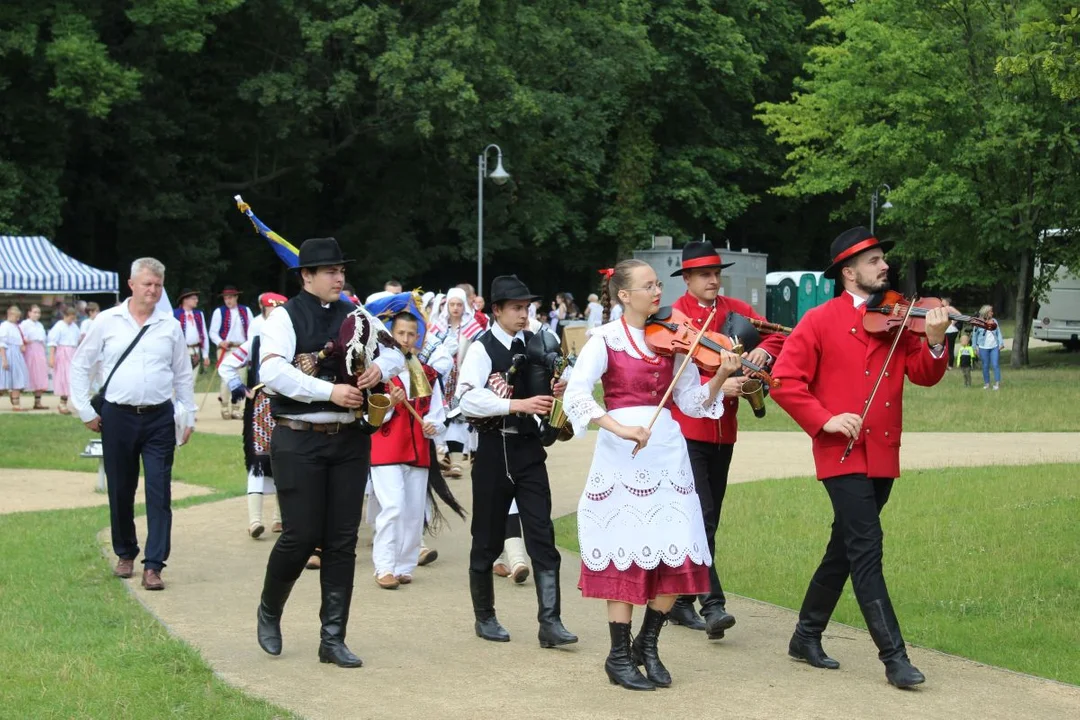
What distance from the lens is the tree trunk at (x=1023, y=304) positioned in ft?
109

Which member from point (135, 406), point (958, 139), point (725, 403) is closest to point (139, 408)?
point (135, 406)

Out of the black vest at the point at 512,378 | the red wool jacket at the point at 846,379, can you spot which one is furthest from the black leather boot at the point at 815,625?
the black vest at the point at 512,378

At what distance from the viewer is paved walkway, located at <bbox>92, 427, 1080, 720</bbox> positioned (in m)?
6.07

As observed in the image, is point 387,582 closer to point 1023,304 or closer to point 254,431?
point 254,431

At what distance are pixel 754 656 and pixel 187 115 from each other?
34262 mm

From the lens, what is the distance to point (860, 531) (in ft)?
21.6

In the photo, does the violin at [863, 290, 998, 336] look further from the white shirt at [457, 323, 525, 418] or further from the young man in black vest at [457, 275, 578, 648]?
the white shirt at [457, 323, 525, 418]

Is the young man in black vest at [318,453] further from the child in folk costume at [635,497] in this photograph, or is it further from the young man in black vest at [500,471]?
the child in folk costume at [635,497]

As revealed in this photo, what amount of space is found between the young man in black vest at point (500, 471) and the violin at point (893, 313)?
5.34 ft

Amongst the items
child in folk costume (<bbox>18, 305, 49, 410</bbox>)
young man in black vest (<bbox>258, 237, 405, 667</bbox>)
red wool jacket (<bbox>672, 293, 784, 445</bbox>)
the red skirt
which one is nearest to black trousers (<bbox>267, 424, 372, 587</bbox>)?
young man in black vest (<bbox>258, 237, 405, 667</bbox>)

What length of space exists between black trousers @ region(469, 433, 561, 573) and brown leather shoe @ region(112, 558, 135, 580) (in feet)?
8.62

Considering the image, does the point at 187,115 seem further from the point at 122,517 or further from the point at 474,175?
the point at 122,517

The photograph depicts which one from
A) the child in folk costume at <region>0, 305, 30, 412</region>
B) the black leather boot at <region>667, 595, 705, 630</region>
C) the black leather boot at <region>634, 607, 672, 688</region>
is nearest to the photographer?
the black leather boot at <region>634, 607, 672, 688</region>

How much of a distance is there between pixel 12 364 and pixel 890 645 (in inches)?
783
